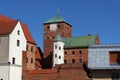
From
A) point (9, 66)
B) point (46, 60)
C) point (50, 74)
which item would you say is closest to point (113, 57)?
point (50, 74)

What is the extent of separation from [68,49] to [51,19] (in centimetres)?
1612

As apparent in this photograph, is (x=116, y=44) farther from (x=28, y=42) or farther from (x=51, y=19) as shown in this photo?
(x=51, y=19)

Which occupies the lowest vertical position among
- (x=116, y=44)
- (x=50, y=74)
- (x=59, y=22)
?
(x=50, y=74)

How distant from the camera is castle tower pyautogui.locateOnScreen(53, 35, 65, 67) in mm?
99312

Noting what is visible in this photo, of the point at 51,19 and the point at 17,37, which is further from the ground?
the point at 51,19

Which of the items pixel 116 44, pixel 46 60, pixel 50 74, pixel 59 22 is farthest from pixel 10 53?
pixel 59 22

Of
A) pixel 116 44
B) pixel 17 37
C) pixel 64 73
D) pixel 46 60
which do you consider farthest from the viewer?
pixel 46 60

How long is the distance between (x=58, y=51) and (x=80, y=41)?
316 inches

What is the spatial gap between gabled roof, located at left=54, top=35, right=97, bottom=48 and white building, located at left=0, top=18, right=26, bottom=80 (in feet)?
119

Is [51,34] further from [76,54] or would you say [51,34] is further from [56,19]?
[76,54]

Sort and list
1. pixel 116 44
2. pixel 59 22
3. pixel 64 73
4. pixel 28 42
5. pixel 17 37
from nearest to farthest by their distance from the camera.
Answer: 1. pixel 116 44
2. pixel 64 73
3. pixel 17 37
4. pixel 28 42
5. pixel 59 22

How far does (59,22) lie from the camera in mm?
112062

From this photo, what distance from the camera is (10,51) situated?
65.3 metres

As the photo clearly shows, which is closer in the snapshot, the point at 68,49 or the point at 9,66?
the point at 9,66
